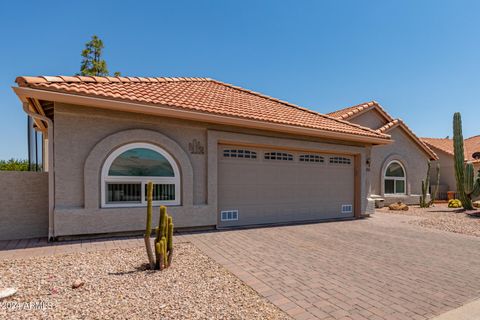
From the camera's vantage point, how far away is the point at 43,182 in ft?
24.6

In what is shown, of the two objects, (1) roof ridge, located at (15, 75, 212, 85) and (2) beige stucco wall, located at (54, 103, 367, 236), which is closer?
(1) roof ridge, located at (15, 75, 212, 85)

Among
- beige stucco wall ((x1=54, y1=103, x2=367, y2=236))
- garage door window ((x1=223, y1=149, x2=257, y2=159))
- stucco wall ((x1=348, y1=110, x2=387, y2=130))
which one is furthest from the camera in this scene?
stucco wall ((x1=348, y1=110, x2=387, y2=130))

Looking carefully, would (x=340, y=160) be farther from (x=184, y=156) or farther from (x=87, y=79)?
(x=87, y=79)

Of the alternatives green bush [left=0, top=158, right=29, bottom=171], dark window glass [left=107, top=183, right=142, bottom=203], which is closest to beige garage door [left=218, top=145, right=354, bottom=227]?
dark window glass [left=107, top=183, right=142, bottom=203]

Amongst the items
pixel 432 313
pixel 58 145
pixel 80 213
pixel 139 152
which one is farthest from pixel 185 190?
pixel 432 313

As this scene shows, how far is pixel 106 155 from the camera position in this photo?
287 inches

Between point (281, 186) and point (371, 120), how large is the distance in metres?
12.2

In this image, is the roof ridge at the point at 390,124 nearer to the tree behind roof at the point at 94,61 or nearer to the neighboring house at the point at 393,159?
the neighboring house at the point at 393,159

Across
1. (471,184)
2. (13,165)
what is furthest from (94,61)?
(471,184)

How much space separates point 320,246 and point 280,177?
3531 mm

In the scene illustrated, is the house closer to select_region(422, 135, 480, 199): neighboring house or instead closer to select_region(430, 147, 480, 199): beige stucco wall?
select_region(430, 147, 480, 199): beige stucco wall

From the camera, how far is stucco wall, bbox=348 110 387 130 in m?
18.3

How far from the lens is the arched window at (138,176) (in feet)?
24.4

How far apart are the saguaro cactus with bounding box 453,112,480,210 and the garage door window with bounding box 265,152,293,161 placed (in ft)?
39.6
